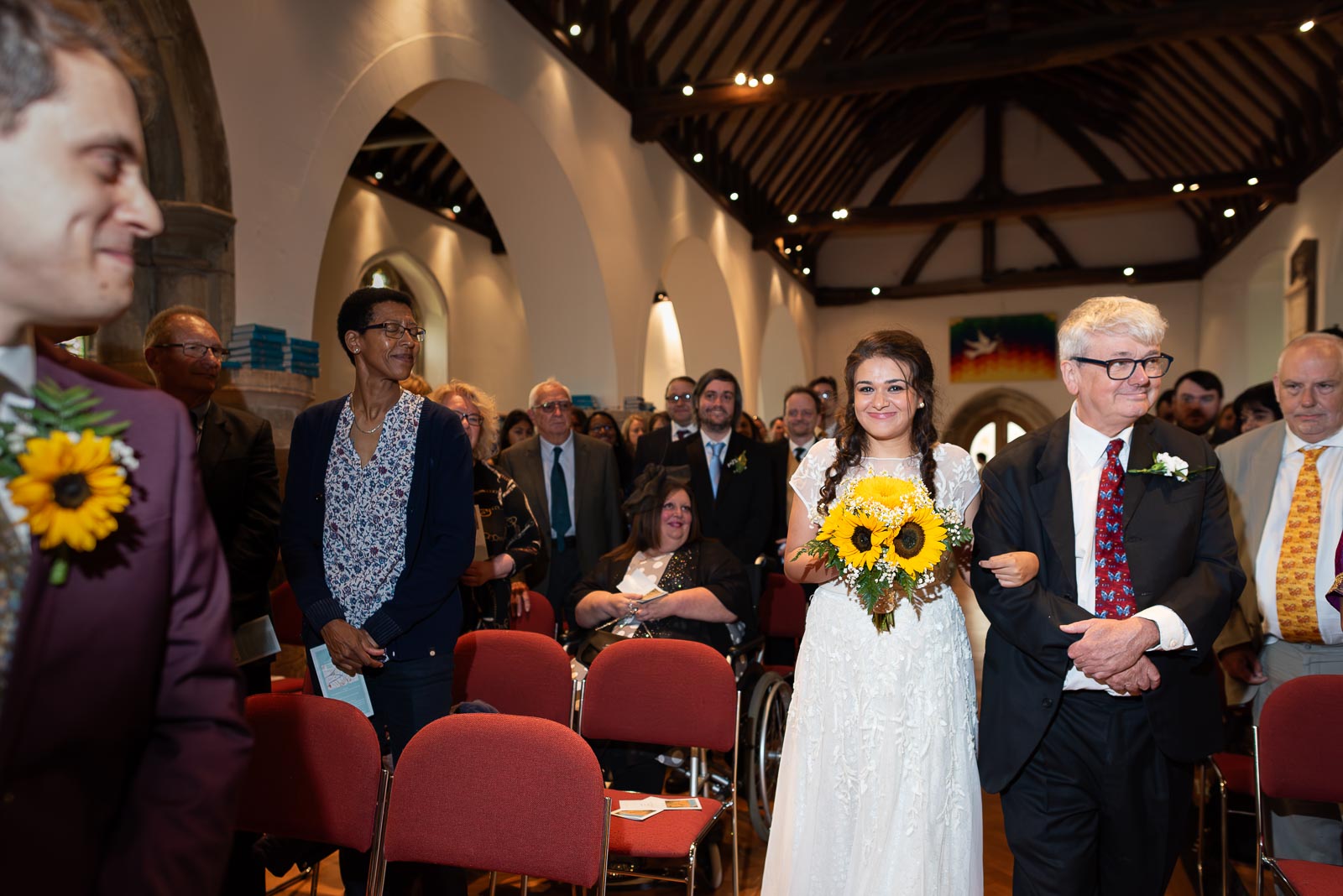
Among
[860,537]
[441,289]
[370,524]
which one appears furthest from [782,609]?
[441,289]

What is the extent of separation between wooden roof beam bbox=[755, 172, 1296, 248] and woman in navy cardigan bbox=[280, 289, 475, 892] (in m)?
12.5

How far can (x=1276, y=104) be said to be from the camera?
11.4m

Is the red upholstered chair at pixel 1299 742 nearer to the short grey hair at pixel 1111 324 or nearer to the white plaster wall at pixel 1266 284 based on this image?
the short grey hair at pixel 1111 324

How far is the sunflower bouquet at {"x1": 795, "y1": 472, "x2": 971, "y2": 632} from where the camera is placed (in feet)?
6.93

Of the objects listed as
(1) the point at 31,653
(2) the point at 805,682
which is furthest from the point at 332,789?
(1) the point at 31,653

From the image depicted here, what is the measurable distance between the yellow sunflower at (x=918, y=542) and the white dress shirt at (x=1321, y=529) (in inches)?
55.7

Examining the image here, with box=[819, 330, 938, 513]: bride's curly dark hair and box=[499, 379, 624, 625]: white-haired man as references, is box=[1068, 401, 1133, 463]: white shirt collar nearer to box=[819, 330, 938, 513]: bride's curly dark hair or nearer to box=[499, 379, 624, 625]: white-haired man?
box=[819, 330, 938, 513]: bride's curly dark hair

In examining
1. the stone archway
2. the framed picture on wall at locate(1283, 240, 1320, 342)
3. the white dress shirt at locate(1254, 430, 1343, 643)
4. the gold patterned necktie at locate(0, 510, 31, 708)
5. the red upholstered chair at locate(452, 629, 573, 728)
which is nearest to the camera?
the gold patterned necktie at locate(0, 510, 31, 708)

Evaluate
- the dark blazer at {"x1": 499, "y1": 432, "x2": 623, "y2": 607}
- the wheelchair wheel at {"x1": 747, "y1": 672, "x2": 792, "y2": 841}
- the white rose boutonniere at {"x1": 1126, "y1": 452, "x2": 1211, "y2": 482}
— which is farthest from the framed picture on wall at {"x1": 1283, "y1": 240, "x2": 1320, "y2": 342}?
the white rose boutonniere at {"x1": 1126, "y1": 452, "x2": 1211, "y2": 482}

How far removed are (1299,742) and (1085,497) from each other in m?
0.94

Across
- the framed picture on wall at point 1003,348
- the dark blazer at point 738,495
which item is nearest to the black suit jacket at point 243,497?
the dark blazer at point 738,495

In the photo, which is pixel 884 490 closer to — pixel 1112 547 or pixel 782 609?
pixel 1112 547

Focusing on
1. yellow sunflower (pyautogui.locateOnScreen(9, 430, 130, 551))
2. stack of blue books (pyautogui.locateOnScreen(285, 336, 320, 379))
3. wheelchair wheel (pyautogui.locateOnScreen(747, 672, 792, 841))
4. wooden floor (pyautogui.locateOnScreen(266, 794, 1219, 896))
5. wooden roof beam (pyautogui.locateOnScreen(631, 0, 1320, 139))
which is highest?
wooden roof beam (pyautogui.locateOnScreen(631, 0, 1320, 139))

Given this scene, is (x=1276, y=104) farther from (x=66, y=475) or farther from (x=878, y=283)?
(x=66, y=475)
